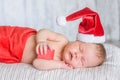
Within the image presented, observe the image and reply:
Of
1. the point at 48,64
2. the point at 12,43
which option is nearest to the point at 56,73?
the point at 48,64

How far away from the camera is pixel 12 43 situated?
1484 millimetres

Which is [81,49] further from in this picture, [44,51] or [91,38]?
[44,51]

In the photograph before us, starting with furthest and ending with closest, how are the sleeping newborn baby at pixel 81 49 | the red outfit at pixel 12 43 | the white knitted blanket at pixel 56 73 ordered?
1. the red outfit at pixel 12 43
2. the sleeping newborn baby at pixel 81 49
3. the white knitted blanket at pixel 56 73

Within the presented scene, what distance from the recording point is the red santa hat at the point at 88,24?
1.31m

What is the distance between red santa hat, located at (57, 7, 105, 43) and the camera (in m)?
1.31

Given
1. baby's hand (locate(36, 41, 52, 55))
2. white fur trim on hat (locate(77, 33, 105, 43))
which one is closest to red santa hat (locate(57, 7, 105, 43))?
white fur trim on hat (locate(77, 33, 105, 43))

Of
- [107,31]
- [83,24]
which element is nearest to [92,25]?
[83,24]

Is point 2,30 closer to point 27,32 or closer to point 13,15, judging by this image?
point 27,32

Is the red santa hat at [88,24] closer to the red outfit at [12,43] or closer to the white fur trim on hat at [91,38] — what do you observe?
the white fur trim on hat at [91,38]

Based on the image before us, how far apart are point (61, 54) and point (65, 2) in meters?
0.56

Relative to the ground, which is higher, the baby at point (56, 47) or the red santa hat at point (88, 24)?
the red santa hat at point (88, 24)

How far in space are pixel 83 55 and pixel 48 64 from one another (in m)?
0.17

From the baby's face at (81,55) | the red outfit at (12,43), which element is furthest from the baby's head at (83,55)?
the red outfit at (12,43)

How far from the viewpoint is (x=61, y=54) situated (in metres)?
1.42
